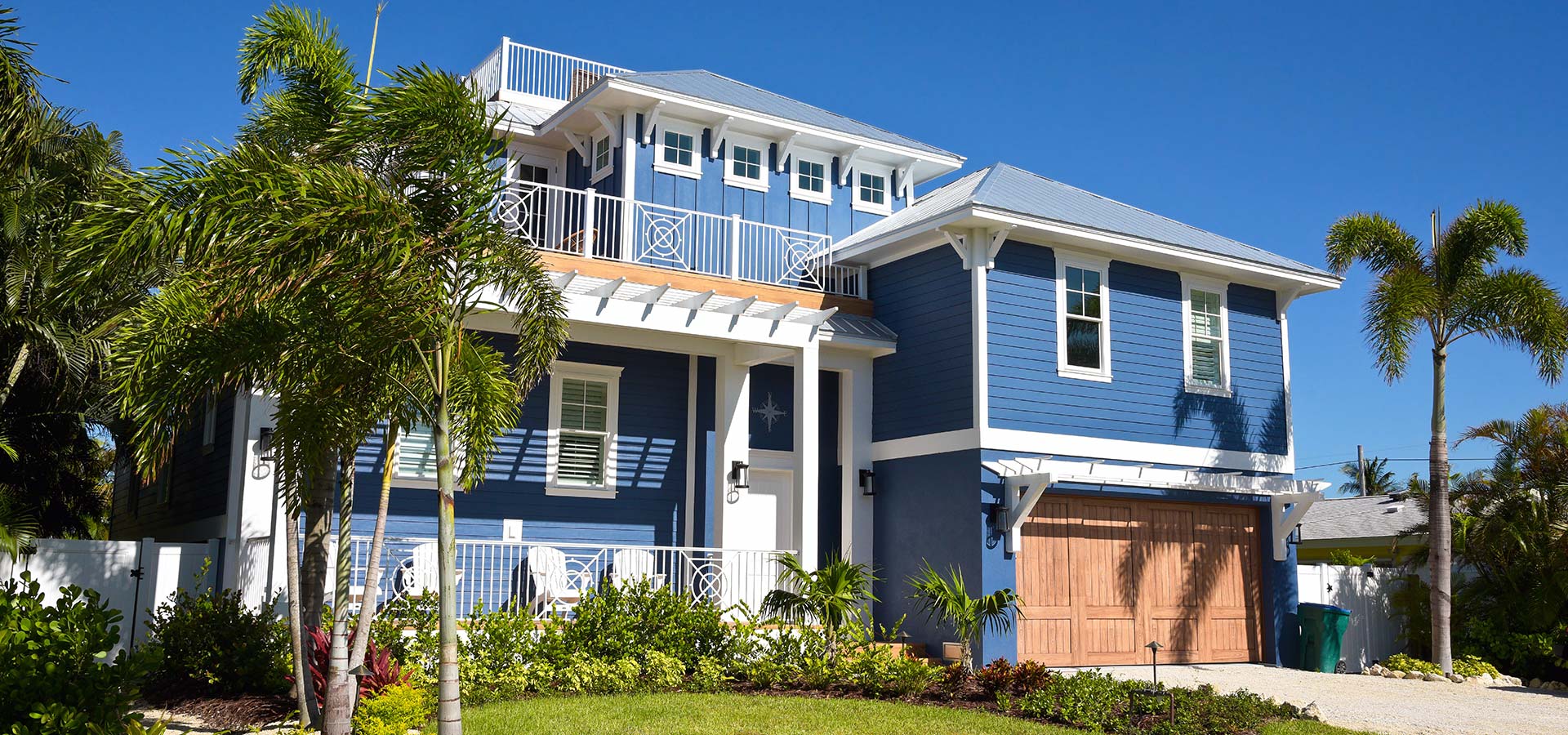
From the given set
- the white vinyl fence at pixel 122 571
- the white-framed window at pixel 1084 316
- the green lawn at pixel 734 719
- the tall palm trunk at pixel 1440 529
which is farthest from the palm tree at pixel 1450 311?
the white vinyl fence at pixel 122 571

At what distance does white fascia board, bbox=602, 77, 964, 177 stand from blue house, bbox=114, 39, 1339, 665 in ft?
0.24

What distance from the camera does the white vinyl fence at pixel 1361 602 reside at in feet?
59.0

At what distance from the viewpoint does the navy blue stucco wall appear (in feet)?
45.6

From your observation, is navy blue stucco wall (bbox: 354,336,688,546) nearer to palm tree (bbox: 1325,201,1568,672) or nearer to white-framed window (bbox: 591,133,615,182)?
white-framed window (bbox: 591,133,615,182)

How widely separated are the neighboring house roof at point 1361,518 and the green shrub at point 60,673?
23.3 m

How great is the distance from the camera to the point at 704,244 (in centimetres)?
1636

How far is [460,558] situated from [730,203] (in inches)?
255

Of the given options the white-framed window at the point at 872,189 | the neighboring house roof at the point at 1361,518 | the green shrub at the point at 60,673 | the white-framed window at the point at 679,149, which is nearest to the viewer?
the green shrub at the point at 60,673

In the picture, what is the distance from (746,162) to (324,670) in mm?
10442

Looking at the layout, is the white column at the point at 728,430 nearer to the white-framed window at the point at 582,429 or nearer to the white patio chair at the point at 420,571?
the white-framed window at the point at 582,429

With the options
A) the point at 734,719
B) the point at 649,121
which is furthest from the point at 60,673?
the point at 649,121

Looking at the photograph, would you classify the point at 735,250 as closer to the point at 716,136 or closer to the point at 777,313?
the point at 777,313

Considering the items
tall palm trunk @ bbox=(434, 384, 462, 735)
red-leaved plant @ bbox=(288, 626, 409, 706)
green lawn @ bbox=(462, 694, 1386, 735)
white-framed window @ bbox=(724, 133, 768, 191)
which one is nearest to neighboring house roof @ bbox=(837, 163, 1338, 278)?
white-framed window @ bbox=(724, 133, 768, 191)

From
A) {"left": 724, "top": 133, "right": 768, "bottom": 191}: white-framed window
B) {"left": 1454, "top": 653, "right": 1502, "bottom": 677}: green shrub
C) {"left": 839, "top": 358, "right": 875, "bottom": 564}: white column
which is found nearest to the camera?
{"left": 839, "top": 358, "right": 875, "bottom": 564}: white column
